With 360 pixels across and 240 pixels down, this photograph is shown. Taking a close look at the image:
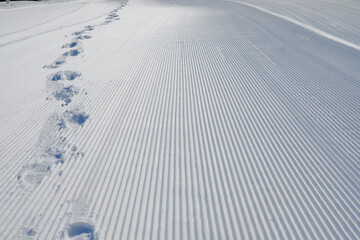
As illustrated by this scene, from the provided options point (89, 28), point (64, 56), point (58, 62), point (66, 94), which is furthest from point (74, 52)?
point (89, 28)

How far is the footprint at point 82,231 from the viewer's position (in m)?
3.62

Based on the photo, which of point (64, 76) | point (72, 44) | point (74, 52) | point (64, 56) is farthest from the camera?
point (72, 44)

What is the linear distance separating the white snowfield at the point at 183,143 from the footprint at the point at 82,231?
2 centimetres

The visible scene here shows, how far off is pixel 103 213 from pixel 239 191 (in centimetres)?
187

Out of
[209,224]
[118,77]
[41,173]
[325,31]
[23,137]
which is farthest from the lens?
[325,31]

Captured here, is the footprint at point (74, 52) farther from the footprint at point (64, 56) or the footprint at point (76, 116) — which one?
the footprint at point (76, 116)

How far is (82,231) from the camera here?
12.2ft

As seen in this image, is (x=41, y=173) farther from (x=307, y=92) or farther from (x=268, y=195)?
(x=307, y=92)

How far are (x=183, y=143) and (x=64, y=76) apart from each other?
212 inches

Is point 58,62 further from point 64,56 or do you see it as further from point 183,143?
point 183,143

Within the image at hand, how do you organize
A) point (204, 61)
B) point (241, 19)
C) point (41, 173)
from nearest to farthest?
point (41, 173) → point (204, 61) → point (241, 19)

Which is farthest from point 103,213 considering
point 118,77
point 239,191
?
point 118,77

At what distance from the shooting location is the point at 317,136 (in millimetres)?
5422

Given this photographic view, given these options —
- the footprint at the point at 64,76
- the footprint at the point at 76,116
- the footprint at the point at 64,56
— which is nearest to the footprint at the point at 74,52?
the footprint at the point at 64,56
